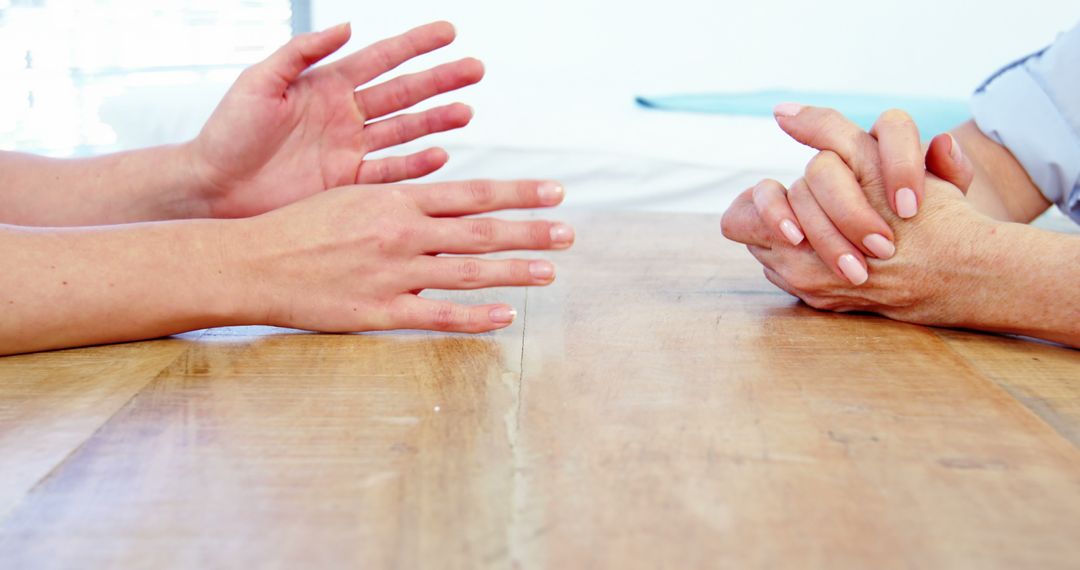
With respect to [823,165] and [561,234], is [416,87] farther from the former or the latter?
[823,165]

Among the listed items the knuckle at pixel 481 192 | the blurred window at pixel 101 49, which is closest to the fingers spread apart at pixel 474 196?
the knuckle at pixel 481 192

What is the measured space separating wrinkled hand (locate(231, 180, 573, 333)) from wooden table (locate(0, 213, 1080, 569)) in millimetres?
25

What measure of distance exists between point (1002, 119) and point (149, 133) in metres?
1.67

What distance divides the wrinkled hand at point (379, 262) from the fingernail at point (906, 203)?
317 millimetres

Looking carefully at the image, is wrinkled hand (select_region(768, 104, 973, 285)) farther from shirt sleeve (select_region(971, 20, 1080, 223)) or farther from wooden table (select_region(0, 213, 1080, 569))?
shirt sleeve (select_region(971, 20, 1080, 223))

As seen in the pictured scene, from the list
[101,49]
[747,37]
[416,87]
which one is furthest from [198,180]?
[101,49]

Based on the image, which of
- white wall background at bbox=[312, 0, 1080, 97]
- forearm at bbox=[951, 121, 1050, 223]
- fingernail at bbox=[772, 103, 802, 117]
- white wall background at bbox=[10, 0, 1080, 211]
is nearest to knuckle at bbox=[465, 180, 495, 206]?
fingernail at bbox=[772, 103, 802, 117]

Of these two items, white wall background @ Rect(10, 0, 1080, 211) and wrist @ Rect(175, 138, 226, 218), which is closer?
wrist @ Rect(175, 138, 226, 218)

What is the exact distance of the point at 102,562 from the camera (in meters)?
0.45

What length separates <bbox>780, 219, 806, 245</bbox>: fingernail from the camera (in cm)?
92

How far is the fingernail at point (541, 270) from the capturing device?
0.83 meters

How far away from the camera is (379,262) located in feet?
2.79

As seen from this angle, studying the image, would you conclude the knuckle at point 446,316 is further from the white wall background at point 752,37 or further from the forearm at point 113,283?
the white wall background at point 752,37

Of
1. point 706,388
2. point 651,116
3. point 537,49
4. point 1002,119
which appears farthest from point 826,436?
point 537,49
